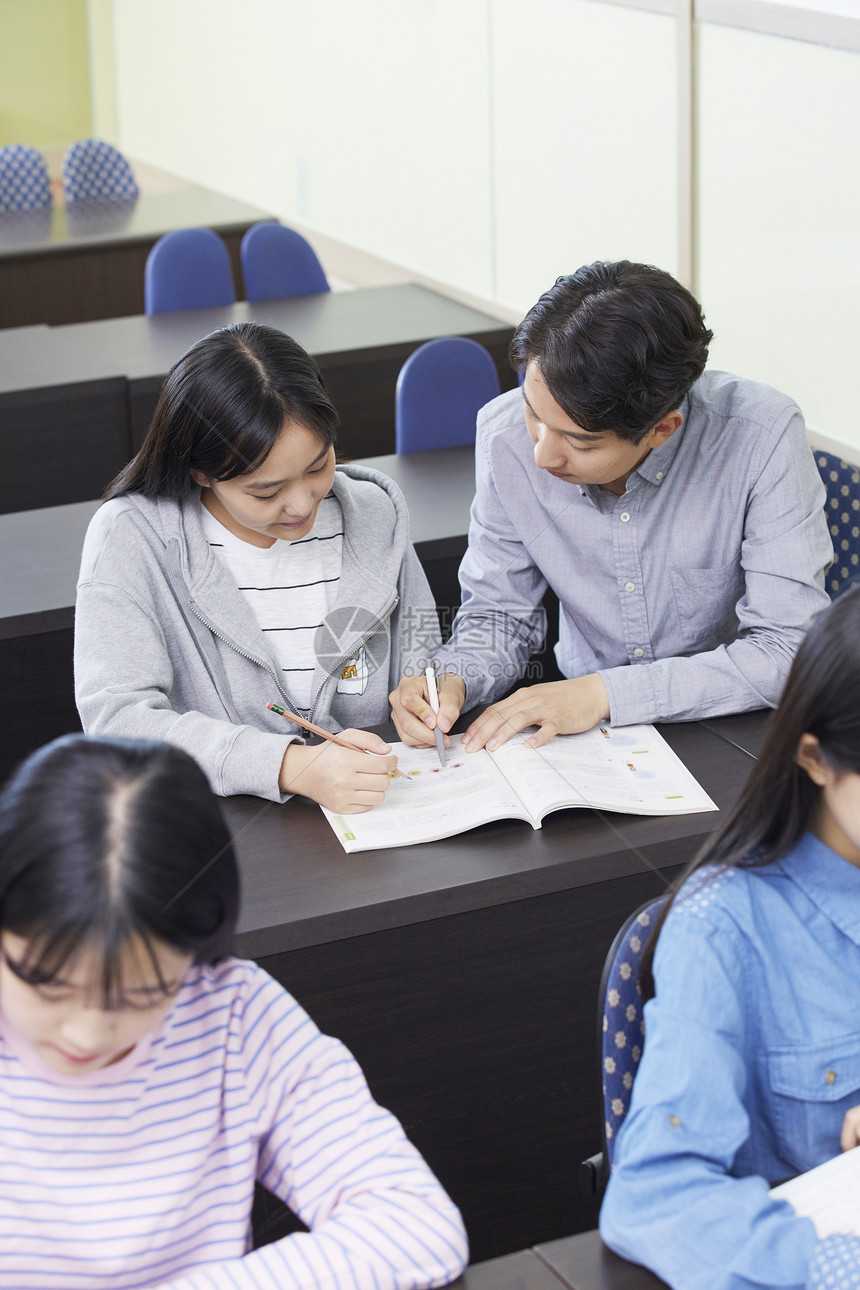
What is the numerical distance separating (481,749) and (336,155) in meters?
3.50

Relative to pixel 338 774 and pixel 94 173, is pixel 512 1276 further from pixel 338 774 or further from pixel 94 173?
pixel 94 173

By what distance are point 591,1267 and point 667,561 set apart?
1.05m

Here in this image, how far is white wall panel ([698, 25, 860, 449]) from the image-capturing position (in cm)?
238

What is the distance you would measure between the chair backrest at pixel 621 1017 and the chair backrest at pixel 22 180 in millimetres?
4632

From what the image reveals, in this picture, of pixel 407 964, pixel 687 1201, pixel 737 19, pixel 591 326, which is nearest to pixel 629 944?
pixel 687 1201

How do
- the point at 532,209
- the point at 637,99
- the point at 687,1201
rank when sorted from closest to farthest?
the point at 687,1201 → the point at 637,99 → the point at 532,209

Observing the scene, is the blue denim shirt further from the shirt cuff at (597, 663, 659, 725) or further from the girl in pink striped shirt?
the shirt cuff at (597, 663, 659, 725)

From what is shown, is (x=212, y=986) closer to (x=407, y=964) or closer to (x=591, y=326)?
(x=407, y=964)

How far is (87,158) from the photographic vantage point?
16.6ft

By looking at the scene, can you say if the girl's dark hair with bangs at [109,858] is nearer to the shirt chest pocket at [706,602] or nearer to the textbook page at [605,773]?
the textbook page at [605,773]

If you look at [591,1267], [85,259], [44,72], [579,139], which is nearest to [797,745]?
[591,1267]

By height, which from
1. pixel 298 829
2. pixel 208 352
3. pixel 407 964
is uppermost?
pixel 208 352

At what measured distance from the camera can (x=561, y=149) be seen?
10.7ft

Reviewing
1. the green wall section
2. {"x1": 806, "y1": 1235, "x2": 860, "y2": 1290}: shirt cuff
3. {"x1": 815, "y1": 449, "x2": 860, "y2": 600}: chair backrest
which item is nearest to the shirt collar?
{"x1": 806, "y1": 1235, "x2": 860, "y2": 1290}: shirt cuff
